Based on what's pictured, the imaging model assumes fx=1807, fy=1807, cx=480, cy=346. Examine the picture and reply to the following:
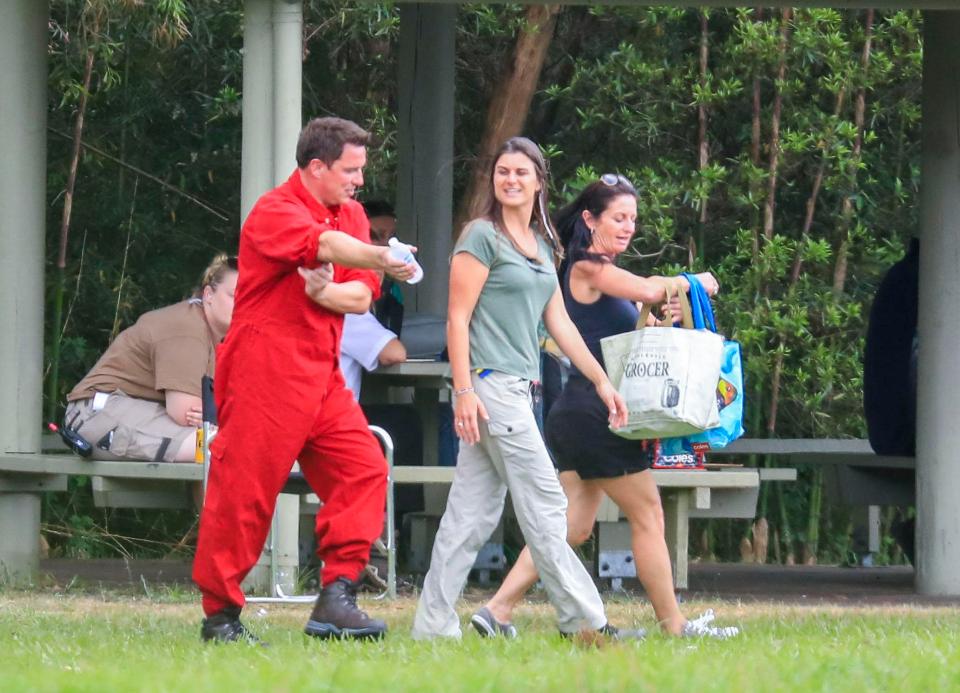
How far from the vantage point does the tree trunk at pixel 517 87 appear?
1123 centimetres

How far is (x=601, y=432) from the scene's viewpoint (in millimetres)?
5984

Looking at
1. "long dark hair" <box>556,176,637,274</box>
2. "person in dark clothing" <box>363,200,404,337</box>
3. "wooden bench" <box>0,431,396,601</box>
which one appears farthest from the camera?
"person in dark clothing" <box>363,200,404,337</box>

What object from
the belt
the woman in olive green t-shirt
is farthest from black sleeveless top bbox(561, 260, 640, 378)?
the belt

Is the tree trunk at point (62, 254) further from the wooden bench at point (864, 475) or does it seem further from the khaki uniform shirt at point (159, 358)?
the wooden bench at point (864, 475)

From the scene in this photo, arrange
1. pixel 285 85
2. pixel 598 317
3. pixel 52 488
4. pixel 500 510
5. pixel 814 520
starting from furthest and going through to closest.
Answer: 1. pixel 814 520
2. pixel 52 488
3. pixel 285 85
4. pixel 598 317
5. pixel 500 510

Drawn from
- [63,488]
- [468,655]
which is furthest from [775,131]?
[468,655]

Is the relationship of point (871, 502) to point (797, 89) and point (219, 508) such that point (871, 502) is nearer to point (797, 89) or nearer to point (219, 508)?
point (797, 89)

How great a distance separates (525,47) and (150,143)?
2.72 m

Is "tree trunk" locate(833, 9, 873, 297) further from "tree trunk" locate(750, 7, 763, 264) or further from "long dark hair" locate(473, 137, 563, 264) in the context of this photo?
"long dark hair" locate(473, 137, 563, 264)

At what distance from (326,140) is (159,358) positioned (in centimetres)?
263

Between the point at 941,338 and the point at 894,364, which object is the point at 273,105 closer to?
the point at 941,338

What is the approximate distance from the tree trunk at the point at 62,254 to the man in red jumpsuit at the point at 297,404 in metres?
5.55

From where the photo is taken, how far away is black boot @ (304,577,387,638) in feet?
18.3

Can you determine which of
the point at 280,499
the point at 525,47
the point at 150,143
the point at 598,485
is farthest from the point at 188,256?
the point at 598,485
